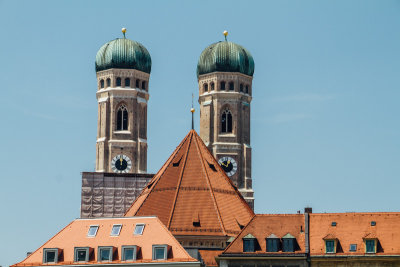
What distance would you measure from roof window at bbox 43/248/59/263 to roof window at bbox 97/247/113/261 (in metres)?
2.73

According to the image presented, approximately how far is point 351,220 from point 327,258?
10.4 ft

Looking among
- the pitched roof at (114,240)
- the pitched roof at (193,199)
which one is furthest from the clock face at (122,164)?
the pitched roof at (114,240)

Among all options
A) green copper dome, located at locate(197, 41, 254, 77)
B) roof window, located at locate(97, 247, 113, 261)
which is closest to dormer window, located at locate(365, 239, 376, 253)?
roof window, located at locate(97, 247, 113, 261)

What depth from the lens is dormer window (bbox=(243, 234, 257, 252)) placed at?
7388cm

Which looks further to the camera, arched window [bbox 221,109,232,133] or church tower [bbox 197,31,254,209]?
arched window [bbox 221,109,232,133]

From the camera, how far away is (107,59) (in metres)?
136

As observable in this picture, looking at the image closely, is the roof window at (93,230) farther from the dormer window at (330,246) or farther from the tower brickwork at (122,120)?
the tower brickwork at (122,120)

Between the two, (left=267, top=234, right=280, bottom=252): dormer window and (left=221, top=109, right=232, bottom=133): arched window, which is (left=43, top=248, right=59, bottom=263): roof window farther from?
(left=221, top=109, right=232, bottom=133): arched window

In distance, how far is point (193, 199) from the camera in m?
85.6

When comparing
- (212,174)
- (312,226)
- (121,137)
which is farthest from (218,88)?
(312,226)

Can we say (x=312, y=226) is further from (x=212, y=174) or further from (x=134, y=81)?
(x=134, y=81)

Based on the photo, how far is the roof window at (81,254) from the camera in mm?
72625

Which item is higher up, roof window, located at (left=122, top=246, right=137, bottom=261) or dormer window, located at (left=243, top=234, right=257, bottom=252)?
dormer window, located at (left=243, top=234, right=257, bottom=252)

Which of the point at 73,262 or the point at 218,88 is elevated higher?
the point at 218,88
